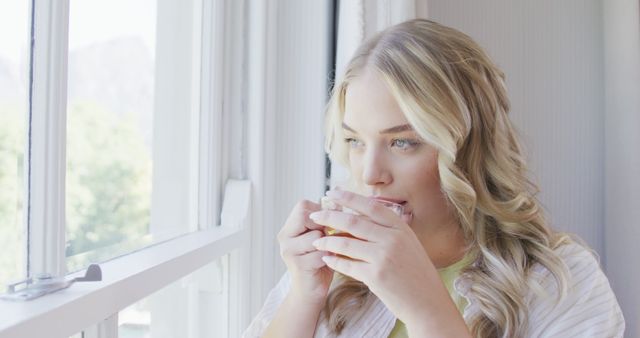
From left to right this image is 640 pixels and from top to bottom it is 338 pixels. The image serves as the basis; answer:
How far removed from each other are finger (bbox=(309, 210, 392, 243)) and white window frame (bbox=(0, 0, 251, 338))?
1.11 ft

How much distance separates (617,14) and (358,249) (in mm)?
1533

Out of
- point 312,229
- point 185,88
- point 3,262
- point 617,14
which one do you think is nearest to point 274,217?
point 185,88

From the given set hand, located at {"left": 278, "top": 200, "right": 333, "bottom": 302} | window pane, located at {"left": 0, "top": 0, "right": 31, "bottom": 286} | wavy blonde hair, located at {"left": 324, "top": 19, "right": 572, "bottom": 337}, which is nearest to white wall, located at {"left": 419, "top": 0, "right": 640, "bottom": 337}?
wavy blonde hair, located at {"left": 324, "top": 19, "right": 572, "bottom": 337}

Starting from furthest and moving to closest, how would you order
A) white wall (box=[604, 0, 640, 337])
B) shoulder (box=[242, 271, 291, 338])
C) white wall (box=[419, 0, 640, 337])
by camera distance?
white wall (box=[419, 0, 640, 337]), white wall (box=[604, 0, 640, 337]), shoulder (box=[242, 271, 291, 338])

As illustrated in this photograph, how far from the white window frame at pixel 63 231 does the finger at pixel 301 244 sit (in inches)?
8.9

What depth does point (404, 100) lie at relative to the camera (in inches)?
39.8

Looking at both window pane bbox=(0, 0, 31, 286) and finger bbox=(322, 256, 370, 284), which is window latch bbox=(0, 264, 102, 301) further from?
finger bbox=(322, 256, 370, 284)

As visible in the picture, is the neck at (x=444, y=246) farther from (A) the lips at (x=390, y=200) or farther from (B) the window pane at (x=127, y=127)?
(B) the window pane at (x=127, y=127)

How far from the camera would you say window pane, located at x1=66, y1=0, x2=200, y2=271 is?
2.97 feet

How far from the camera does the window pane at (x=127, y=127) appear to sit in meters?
0.90

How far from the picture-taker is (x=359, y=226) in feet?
2.73

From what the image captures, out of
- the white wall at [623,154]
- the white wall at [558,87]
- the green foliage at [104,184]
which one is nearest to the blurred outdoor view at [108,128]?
the green foliage at [104,184]

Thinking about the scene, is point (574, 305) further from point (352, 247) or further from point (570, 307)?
point (352, 247)

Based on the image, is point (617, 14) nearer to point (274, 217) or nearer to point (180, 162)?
point (274, 217)
